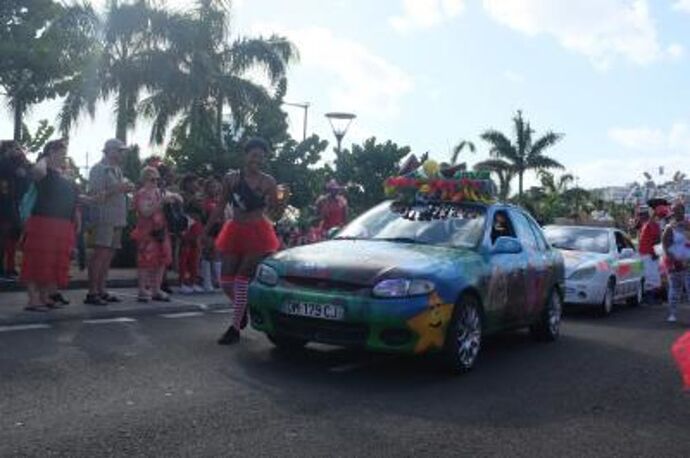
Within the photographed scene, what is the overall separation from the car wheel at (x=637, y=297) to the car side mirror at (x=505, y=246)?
26.5ft

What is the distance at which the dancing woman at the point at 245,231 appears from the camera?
865 centimetres

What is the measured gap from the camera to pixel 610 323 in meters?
12.7

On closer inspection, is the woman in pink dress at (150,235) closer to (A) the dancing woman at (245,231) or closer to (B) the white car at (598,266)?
(A) the dancing woman at (245,231)

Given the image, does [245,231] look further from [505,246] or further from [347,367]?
[505,246]

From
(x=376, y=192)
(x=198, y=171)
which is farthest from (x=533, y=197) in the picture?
(x=198, y=171)

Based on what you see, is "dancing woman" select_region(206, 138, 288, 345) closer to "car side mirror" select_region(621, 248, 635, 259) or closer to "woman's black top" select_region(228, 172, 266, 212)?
"woman's black top" select_region(228, 172, 266, 212)

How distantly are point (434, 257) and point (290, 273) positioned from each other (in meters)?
1.21

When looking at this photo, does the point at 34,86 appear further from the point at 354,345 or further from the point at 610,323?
the point at 354,345

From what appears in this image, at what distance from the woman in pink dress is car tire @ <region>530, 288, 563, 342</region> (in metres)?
4.81

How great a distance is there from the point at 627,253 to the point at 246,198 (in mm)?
8789

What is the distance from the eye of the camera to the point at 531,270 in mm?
9328

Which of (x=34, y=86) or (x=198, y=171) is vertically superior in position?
(x=34, y=86)

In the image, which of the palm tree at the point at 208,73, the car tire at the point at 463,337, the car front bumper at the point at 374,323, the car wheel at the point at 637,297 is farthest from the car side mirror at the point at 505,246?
the palm tree at the point at 208,73

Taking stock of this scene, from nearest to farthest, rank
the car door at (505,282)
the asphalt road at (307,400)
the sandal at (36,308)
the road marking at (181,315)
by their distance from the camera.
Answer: the asphalt road at (307,400), the car door at (505,282), the sandal at (36,308), the road marking at (181,315)
